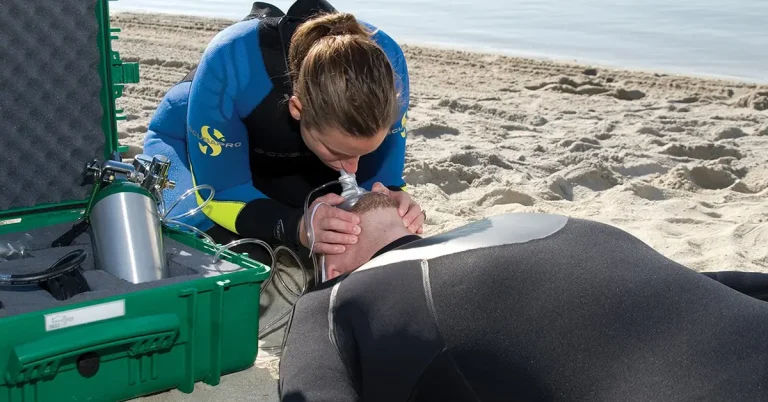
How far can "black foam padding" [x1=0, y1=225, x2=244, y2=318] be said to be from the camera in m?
2.02

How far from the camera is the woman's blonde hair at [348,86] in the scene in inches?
89.6

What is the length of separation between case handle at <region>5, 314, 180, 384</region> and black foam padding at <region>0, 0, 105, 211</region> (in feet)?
2.96

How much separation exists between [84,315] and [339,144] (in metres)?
0.83

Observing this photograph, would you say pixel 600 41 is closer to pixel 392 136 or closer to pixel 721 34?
pixel 721 34

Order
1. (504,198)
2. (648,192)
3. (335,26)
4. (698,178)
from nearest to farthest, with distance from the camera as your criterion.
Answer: (335,26)
(504,198)
(648,192)
(698,178)

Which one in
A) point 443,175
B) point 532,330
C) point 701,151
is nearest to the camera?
point 532,330

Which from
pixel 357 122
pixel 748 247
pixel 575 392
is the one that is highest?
pixel 357 122

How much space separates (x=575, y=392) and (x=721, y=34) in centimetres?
901

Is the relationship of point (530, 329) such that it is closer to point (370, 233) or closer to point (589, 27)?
point (370, 233)

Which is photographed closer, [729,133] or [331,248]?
[331,248]

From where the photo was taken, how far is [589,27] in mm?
10516

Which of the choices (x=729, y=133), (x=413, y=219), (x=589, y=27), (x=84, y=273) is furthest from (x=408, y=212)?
(x=589, y=27)

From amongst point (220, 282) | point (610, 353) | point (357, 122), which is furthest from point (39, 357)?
point (610, 353)

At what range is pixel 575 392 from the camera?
166 centimetres
